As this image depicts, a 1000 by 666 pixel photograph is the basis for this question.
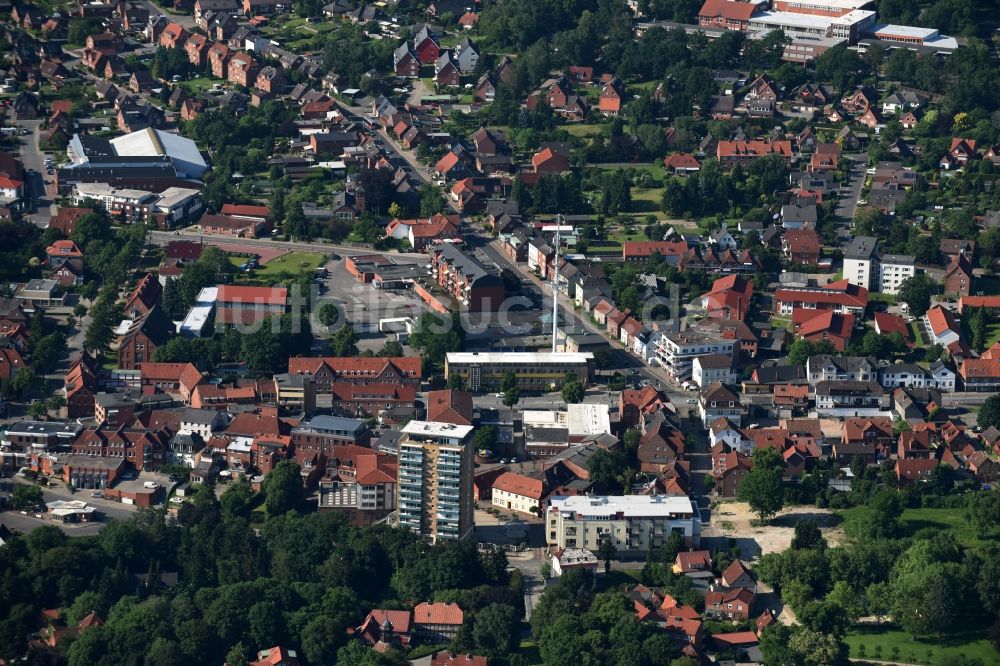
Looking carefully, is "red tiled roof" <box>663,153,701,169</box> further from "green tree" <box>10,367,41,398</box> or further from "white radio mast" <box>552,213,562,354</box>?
"green tree" <box>10,367,41,398</box>

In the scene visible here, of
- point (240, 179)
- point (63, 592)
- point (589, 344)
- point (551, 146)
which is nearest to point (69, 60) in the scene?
point (240, 179)

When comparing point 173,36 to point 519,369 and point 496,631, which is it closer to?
point 519,369

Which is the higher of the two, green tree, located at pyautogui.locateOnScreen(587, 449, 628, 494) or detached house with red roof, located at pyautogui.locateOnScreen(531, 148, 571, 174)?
detached house with red roof, located at pyautogui.locateOnScreen(531, 148, 571, 174)

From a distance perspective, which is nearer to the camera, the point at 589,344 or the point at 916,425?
the point at 916,425

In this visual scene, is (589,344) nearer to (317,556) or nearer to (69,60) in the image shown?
(317,556)

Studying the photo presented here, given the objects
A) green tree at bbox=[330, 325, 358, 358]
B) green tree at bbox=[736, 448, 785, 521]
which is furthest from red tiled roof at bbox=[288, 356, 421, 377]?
green tree at bbox=[736, 448, 785, 521]

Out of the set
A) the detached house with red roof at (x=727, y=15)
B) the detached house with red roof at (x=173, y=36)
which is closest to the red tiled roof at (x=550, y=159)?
the detached house with red roof at (x=727, y=15)
